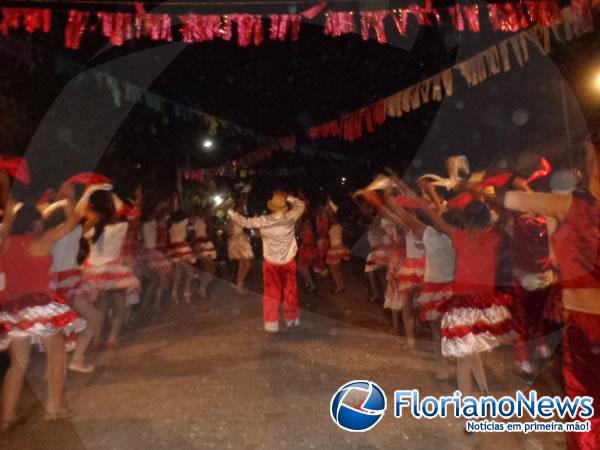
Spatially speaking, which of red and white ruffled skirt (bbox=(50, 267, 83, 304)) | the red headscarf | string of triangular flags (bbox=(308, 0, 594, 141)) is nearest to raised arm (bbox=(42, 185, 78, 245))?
the red headscarf

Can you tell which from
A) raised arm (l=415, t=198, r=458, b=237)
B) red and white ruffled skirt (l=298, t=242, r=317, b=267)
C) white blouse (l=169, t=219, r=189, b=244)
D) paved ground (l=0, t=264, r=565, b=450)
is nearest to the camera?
paved ground (l=0, t=264, r=565, b=450)

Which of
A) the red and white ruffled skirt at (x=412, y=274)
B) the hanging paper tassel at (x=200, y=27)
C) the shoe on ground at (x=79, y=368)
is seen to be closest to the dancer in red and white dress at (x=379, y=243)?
the red and white ruffled skirt at (x=412, y=274)

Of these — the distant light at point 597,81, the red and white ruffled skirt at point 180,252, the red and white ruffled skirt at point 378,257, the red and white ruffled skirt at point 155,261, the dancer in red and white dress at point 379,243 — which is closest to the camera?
the distant light at point 597,81

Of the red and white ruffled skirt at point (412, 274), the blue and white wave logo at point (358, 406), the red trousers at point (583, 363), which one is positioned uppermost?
the red trousers at point (583, 363)

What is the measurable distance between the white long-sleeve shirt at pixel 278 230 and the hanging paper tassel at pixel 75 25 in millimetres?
3211

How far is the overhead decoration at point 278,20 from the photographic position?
5.69m

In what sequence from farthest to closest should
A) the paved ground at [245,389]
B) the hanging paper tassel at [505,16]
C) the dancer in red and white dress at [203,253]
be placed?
the dancer in red and white dress at [203,253] < the hanging paper tassel at [505,16] < the paved ground at [245,389]

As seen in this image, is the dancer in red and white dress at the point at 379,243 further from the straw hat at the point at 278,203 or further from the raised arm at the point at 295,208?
the straw hat at the point at 278,203

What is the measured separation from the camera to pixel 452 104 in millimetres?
13141

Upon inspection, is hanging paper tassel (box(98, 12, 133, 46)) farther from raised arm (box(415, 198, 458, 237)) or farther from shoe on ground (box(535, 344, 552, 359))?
shoe on ground (box(535, 344, 552, 359))

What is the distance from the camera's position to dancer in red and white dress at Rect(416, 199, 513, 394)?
409cm

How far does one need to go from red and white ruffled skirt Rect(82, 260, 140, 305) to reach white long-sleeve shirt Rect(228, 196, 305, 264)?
1.81 m

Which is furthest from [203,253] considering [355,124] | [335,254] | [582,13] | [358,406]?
[582,13]

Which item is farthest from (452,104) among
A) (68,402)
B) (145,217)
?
(68,402)
